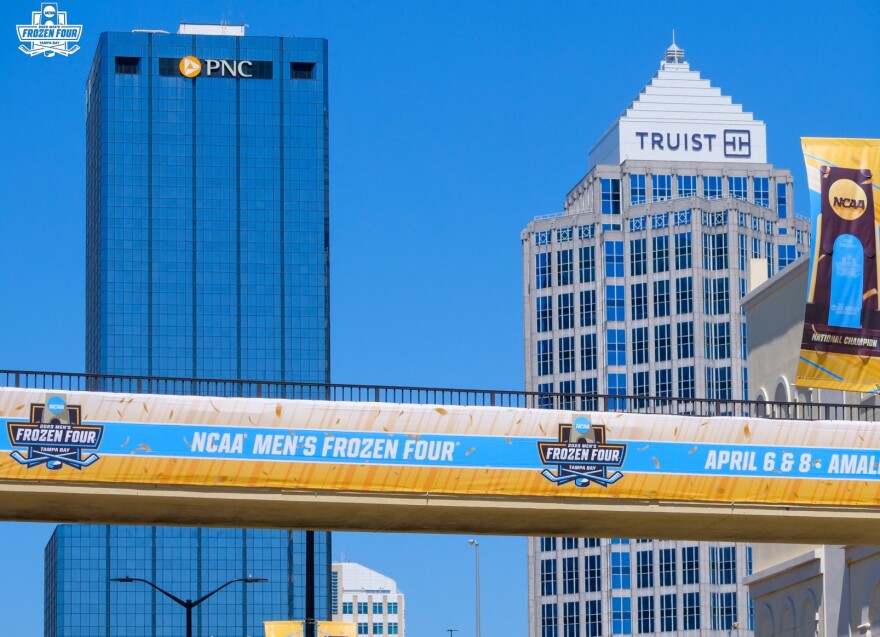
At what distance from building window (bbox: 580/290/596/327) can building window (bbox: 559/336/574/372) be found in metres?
2.16

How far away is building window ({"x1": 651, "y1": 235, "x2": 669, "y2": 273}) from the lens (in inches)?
7092

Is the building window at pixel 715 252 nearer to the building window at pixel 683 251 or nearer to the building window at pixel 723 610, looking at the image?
the building window at pixel 683 251

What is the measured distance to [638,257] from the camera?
18138 cm

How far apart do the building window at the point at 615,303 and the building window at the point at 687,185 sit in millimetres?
11527

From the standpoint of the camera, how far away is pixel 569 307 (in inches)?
7239

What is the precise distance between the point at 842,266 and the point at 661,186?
13909 centimetres

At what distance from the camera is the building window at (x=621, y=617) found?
176750mm

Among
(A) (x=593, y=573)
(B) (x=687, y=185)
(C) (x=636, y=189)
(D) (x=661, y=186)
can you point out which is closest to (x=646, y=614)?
(A) (x=593, y=573)

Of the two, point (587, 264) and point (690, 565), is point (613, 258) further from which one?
point (690, 565)

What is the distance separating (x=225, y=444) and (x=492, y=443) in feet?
20.1

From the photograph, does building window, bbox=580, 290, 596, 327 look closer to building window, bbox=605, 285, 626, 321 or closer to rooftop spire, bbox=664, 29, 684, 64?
building window, bbox=605, 285, 626, 321

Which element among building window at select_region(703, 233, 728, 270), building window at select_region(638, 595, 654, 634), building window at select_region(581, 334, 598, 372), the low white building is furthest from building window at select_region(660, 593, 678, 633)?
the low white building

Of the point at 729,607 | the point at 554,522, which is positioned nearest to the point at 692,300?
the point at 729,607

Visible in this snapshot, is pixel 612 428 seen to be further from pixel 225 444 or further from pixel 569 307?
pixel 569 307
